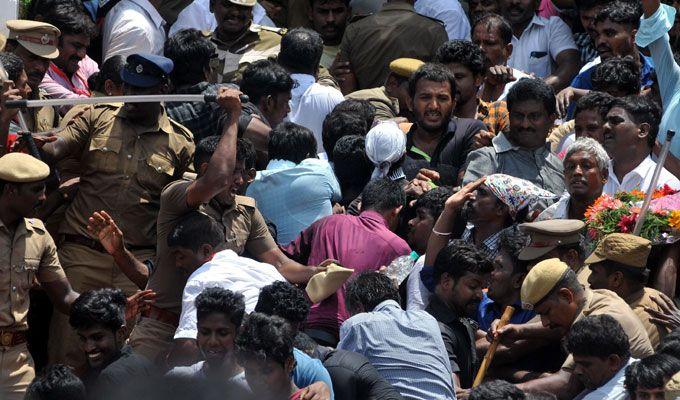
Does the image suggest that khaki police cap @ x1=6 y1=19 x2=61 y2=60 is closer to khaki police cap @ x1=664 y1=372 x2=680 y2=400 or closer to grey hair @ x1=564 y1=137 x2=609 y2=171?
Answer: grey hair @ x1=564 y1=137 x2=609 y2=171

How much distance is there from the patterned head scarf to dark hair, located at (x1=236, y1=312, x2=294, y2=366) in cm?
227

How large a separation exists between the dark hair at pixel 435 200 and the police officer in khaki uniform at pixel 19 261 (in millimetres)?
2392

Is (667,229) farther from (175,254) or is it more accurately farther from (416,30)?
(416,30)

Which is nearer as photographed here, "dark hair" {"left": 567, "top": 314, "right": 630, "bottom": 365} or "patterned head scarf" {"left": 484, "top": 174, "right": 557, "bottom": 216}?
"dark hair" {"left": 567, "top": 314, "right": 630, "bottom": 365}

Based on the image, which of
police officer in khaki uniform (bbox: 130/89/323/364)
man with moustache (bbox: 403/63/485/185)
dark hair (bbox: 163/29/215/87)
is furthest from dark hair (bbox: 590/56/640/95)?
police officer in khaki uniform (bbox: 130/89/323/364)

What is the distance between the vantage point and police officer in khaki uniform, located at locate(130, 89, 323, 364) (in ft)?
23.1

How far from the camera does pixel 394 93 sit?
32.5 ft

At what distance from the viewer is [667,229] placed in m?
7.29

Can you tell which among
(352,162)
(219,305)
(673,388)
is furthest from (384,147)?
(673,388)

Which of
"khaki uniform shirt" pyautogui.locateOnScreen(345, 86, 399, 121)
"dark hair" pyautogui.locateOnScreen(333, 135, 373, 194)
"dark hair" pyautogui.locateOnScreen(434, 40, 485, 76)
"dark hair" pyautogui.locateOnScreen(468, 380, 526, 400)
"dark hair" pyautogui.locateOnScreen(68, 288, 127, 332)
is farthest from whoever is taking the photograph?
"khaki uniform shirt" pyautogui.locateOnScreen(345, 86, 399, 121)

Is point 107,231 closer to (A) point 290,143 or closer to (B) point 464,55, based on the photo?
(A) point 290,143

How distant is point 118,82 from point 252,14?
102 inches

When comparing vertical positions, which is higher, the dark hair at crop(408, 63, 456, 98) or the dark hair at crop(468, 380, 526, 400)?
the dark hair at crop(408, 63, 456, 98)

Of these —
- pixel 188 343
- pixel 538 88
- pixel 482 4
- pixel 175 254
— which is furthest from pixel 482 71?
pixel 188 343
